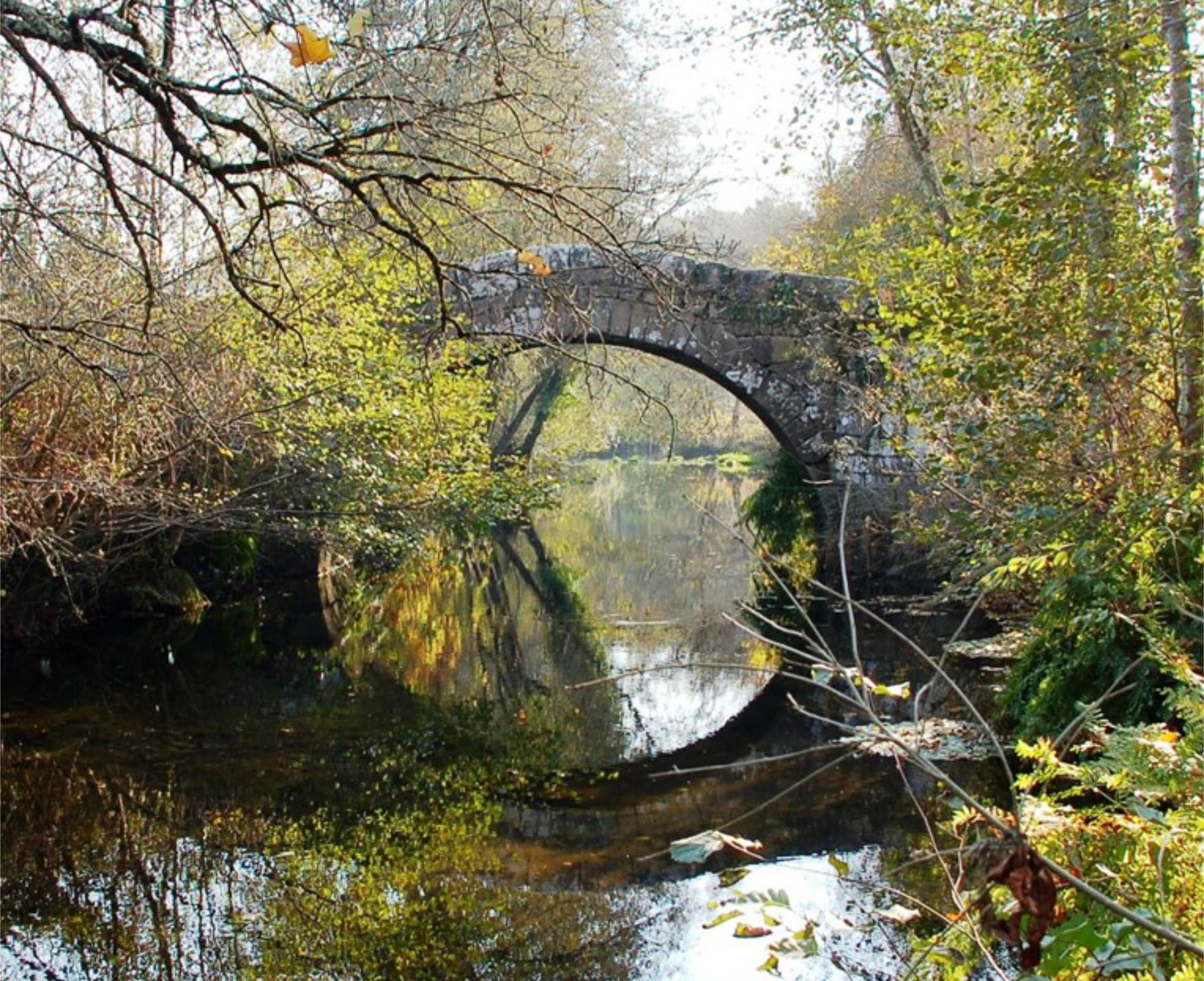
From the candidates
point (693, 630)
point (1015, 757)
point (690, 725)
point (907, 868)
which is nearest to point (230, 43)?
point (907, 868)

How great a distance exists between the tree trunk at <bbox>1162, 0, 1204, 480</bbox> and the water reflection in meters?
2.12

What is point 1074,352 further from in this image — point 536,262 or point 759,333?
point 759,333

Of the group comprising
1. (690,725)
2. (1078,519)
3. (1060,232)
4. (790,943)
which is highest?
(1060,232)

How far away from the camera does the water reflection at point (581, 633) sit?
6.97 metres

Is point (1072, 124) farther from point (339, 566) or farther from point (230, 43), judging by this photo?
point (339, 566)

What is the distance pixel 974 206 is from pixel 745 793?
2636 millimetres

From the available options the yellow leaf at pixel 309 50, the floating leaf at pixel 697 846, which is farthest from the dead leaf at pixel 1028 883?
the yellow leaf at pixel 309 50

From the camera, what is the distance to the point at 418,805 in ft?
16.9

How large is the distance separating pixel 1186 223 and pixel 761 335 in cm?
665

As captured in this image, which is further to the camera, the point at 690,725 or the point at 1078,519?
the point at 690,725

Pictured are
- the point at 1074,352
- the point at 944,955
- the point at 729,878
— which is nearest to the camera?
the point at 944,955

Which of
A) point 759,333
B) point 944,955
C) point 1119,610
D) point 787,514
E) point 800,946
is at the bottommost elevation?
point 944,955

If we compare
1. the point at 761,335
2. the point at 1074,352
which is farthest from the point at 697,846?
the point at 761,335

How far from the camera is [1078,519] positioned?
4844 millimetres
